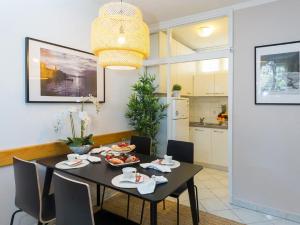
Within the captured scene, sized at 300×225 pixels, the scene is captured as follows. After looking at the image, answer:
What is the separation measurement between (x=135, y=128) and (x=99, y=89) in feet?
2.81

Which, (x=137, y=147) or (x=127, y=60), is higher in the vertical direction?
(x=127, y=60)

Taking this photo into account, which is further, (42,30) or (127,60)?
(42,30)

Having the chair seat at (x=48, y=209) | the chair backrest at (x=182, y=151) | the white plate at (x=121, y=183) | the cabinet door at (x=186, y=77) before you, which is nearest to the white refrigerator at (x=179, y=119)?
the cabinet door at (x=186, y=77)

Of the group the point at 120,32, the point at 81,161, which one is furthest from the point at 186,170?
the point at 120,32

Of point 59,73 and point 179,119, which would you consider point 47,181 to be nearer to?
point 59,73

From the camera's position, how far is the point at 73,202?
130 centimetres

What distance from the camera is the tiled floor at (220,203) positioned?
2445 mm

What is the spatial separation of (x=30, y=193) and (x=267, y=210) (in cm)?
257

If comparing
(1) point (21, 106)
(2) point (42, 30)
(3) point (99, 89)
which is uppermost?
(2) point (42, 30)

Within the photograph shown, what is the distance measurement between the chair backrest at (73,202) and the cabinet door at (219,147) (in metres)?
3.32

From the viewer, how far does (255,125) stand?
2.64 metres

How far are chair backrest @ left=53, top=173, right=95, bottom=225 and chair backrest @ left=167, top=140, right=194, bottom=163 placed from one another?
139 centimetres

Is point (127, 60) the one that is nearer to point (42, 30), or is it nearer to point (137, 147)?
point (42, 30)

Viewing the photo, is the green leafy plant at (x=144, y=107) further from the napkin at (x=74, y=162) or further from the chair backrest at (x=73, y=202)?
the chair backrest at (x=73, y=202)
